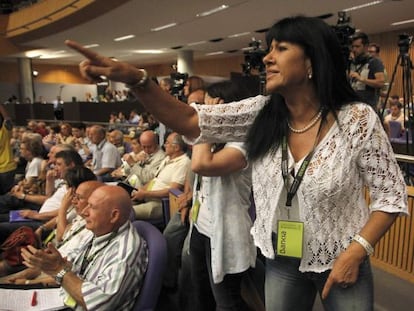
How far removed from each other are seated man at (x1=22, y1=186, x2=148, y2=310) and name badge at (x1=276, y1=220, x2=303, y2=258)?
0.79m

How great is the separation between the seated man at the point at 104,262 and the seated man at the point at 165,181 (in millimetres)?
1046

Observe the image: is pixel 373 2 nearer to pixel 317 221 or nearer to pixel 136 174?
pixel 136 174

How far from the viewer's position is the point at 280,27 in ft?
3.29

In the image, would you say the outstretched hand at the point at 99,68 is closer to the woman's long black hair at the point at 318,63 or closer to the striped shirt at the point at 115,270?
the woman's long black hair at the point at 318,63

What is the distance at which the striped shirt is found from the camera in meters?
1.55

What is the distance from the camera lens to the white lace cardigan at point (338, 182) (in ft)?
3.13

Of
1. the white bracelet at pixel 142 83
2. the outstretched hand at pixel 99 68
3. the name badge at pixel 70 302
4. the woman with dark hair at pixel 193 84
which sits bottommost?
the name badge at pixel 70 302

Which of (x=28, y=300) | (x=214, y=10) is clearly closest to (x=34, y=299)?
(x=28, y=300)

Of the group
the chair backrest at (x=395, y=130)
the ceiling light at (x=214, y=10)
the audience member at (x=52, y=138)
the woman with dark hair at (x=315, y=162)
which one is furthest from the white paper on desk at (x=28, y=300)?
the ceiling light at (x=214, y=10)

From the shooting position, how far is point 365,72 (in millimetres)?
3381

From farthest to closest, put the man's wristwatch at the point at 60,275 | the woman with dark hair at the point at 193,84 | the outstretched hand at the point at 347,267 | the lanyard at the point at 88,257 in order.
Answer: the woman with dark hair at the point at 193,84
the lanyard at the point at 88,257
the man's wristwatch at the point at 60,275
the outstretched hand at the point at 347,267

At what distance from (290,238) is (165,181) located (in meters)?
2.05

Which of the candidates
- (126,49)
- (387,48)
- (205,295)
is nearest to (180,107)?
(205,295)

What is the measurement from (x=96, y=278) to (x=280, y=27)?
4.03 feet
